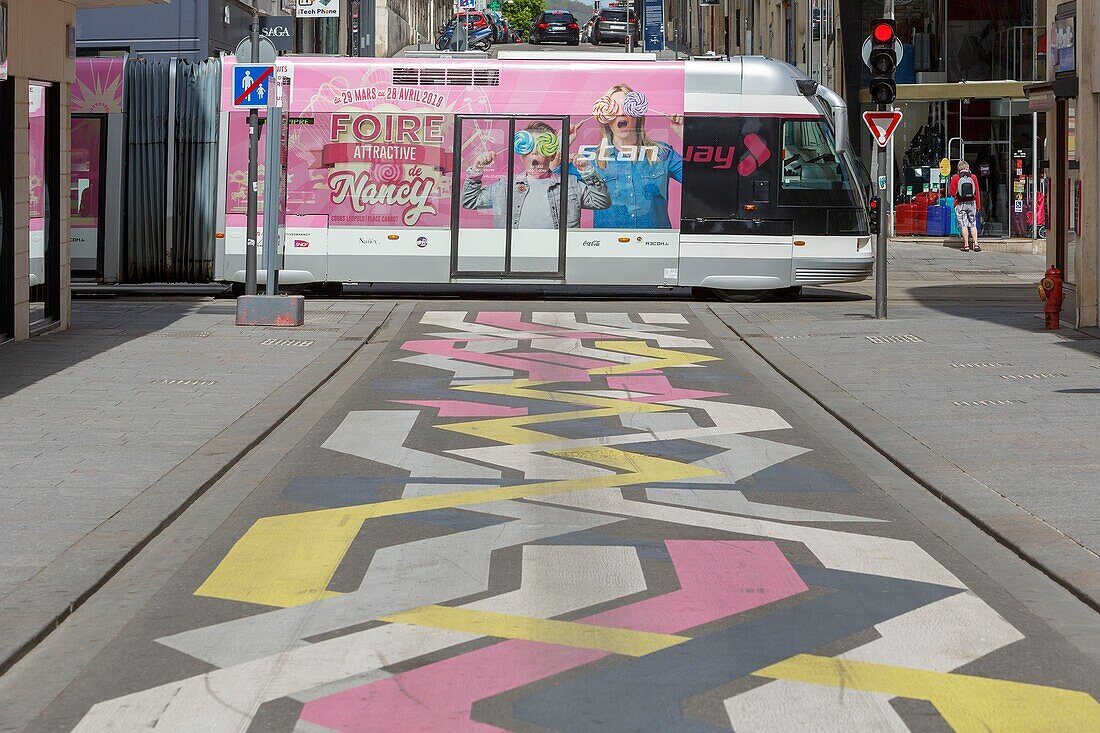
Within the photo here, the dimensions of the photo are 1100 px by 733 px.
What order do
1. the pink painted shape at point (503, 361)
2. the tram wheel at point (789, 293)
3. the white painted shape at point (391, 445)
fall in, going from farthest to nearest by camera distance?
the tram wheel at point (789, 293) < the pink painted shape at point (503, 361) < the white painted shape at point (391, 445)

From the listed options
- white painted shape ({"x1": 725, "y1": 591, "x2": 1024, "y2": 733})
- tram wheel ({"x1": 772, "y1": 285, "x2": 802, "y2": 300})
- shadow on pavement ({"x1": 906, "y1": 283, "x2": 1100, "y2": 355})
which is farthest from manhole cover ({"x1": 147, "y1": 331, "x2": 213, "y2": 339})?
white painted shape ({"x1": 725, "y1": 591, "x2": 1024, "y2": 733})

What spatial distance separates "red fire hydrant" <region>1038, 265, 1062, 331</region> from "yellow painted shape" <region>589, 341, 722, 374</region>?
4040 millimetres

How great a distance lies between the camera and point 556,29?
244 feet

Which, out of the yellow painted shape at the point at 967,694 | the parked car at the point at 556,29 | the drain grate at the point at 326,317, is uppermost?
the parked car at the point at 556,29

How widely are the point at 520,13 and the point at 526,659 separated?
393 feet

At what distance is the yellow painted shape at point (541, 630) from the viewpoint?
581 centimetres

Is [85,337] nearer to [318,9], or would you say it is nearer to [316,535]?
[316,535]

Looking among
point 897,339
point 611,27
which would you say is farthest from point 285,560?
point 611,27

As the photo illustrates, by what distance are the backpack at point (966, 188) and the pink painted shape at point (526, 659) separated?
90.0ft

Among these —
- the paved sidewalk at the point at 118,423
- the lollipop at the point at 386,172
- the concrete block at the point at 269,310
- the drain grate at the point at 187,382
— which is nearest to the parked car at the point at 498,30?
the lollipop at the point at 386,172

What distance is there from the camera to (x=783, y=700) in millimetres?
5184

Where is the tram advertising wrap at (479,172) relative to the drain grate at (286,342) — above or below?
above

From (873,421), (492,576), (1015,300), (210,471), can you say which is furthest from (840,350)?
(492,576)

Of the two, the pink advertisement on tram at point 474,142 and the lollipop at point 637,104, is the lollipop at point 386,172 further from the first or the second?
the lollipop at point 637,104
